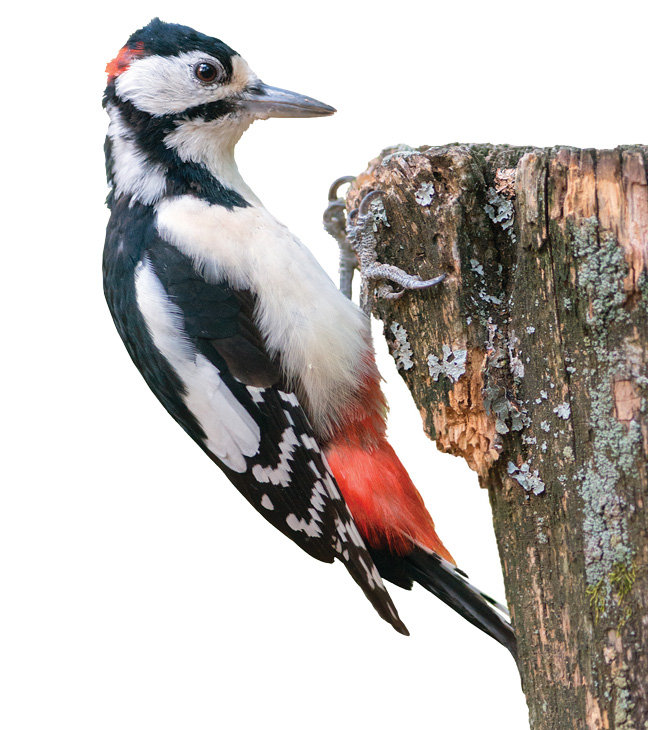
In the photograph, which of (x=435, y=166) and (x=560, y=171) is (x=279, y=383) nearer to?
(x=435, y=166)

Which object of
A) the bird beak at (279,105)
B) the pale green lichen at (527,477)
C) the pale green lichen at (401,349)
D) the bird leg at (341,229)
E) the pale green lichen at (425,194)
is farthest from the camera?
the bird leg at (341,229)

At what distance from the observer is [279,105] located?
7.04 feet

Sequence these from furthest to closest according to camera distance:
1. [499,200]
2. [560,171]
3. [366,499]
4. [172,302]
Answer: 1. [366,499]
2. [172,302]
3. [499,200]
4. [560,171]

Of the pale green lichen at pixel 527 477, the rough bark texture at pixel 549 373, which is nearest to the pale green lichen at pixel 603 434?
the rough bark texture at pixel 549 373

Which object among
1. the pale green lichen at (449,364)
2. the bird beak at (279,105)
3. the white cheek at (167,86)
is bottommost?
the pale green lichen at (449,364)

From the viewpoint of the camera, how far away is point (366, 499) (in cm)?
213

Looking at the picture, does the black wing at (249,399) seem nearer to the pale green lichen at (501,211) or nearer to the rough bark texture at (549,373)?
the rough bark texture at (549,373)

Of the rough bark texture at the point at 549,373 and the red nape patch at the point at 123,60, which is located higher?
the red nape patch at the point at 123,60

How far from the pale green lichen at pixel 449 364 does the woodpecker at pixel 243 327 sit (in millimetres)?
259

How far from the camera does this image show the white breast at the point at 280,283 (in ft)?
6.56

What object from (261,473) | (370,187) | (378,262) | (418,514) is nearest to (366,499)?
(418,514)

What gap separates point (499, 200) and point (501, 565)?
3.05ft

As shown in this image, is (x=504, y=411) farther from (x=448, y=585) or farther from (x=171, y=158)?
(x=171, y=158)

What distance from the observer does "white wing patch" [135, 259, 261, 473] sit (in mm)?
2006
